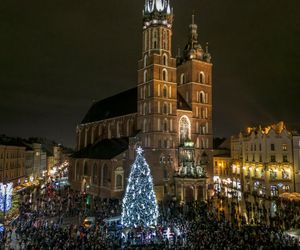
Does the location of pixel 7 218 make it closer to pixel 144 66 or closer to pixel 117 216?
pixel 117 216

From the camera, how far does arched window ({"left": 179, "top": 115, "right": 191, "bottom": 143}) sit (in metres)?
50.4

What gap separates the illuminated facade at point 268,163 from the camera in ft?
150

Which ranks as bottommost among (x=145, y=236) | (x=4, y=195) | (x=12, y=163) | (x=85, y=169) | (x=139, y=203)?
(x=145, y=236)

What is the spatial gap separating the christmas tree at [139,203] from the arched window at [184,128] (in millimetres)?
25322

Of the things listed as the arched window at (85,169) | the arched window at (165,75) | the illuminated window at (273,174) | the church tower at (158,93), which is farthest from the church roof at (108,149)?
the illuminated window at (273,174)

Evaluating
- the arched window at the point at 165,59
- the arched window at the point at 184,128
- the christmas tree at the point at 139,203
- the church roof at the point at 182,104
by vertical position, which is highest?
the arched window at the point at 165,59

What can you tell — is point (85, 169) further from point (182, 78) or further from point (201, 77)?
point (201, 77)

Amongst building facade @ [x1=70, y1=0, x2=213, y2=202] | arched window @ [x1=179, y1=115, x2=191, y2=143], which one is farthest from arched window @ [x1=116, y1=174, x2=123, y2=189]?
arched window @ [x1=179, y1=115, x2=191, y2=143]

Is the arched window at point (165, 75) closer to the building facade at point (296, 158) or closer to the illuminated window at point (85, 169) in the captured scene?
the illuminated window at point (85, 169)

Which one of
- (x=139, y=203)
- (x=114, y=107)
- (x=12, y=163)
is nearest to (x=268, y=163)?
(x=139, y=203)

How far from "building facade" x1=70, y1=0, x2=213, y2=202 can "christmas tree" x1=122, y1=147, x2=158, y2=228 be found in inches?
785

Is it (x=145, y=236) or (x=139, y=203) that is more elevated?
(x=139, y=203)

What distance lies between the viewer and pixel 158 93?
47625mm

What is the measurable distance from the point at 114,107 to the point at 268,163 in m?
32.8
